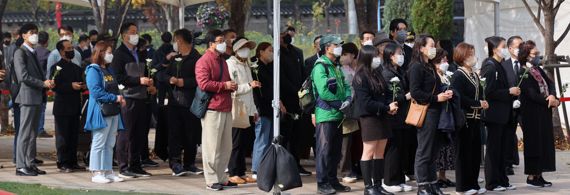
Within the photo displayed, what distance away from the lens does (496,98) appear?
46.8 feet

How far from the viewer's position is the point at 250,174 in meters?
15.7

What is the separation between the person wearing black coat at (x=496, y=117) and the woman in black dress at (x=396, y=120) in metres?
0.96

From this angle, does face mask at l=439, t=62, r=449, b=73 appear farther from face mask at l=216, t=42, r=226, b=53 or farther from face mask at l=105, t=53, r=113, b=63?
face mask at l=105, t=53, r=113, b=63

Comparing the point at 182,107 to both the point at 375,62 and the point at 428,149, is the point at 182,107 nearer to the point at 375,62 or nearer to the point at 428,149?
the point at 375,62

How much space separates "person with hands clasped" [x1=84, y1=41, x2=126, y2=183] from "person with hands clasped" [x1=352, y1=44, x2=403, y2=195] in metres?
3.06

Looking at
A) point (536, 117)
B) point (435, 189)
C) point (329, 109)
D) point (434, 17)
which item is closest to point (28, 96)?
point (329, 109)

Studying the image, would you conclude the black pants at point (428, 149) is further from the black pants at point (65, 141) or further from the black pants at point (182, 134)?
the black pants at point (65, 141)

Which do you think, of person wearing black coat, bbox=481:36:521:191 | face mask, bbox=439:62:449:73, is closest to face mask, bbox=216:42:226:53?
face mask, bbox=439:62:449:73

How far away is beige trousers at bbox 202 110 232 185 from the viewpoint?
1382 centimetres

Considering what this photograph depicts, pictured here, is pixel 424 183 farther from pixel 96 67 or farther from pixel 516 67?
pixel 96 67

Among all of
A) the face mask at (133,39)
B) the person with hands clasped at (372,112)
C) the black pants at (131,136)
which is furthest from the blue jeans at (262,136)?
the face mask at (133,39)

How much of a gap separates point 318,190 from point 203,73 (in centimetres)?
188

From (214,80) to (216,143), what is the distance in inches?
28.9

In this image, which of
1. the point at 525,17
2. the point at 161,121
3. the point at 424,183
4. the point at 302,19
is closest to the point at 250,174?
the point at 161,121
